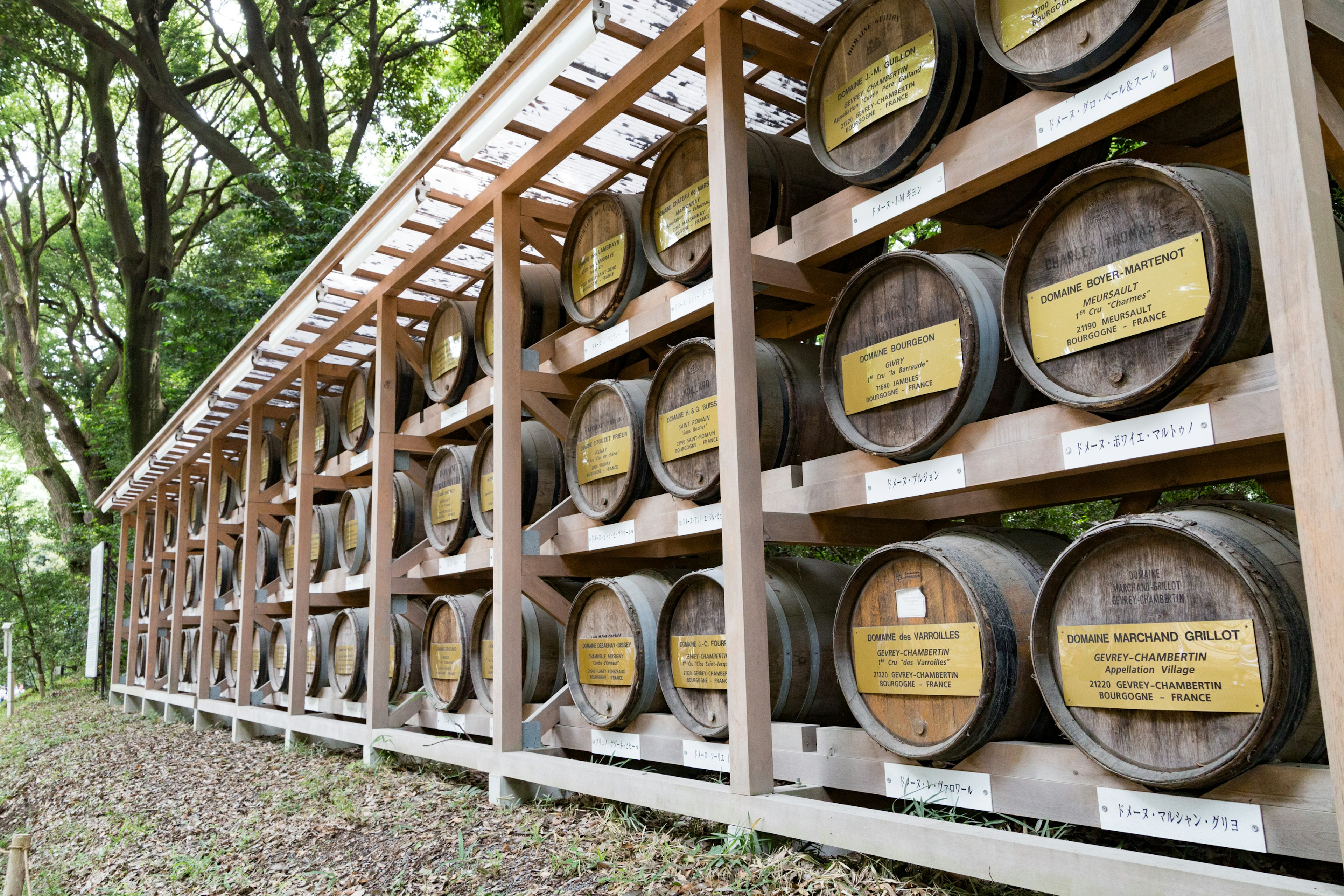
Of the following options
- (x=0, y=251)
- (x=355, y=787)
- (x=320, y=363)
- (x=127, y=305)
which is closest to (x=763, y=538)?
(x=355, y=787)

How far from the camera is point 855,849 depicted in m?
3.01

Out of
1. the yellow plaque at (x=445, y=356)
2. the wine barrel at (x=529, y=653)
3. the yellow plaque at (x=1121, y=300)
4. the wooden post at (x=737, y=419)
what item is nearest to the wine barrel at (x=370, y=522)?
the yellow plaque at (x=445, y=356)

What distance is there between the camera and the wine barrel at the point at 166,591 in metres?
13.8

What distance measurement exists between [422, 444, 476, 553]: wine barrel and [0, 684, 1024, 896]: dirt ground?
1437 mm

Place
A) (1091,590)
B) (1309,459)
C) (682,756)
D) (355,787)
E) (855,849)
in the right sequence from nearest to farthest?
(1309,459) → (1091,590) → (855,849) → (682,756) → (355,787)

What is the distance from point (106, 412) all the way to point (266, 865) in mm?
19294

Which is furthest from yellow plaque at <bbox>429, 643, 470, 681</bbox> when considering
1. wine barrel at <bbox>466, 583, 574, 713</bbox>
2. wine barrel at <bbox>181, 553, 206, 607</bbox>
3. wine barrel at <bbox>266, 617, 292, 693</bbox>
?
wine barrel at <bbox>181, 553, 206, 607</bbox>

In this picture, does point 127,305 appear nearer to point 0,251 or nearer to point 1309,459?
point 0,251

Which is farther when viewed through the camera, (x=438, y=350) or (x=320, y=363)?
(x=320, y=363)

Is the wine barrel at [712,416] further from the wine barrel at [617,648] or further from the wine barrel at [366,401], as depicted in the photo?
the wine barrel at [366,401]

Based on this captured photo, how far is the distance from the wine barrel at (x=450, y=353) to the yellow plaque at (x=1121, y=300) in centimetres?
392

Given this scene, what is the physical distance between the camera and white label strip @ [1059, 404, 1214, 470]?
7.97 feet

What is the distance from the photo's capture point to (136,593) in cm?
1473

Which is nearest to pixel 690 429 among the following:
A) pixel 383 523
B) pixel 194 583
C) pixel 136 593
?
pixel 383 523
